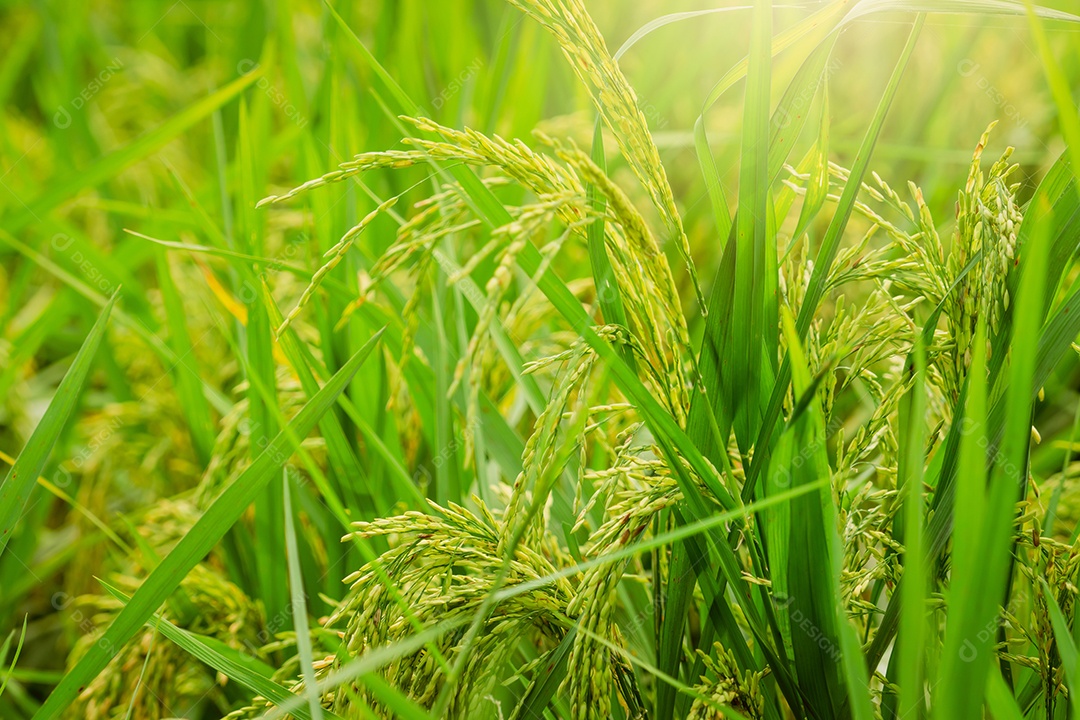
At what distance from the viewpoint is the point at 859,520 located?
2.61 feet

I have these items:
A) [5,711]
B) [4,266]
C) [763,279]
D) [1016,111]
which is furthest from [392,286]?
[1016,111]

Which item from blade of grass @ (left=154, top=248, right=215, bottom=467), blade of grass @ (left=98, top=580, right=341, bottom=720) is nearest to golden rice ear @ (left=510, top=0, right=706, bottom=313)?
blade of grass @ (left=98, top=580, right=341, bottom=720)

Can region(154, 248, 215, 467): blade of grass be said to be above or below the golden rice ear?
below

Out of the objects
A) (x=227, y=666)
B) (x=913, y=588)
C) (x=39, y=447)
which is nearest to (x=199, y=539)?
(x=227, y=666)

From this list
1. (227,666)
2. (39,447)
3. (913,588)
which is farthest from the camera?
(39,447)

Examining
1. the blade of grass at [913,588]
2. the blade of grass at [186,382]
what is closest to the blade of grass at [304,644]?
the blade of grass at [913,588]

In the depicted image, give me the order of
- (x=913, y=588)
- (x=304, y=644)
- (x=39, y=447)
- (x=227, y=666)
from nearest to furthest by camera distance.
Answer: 1. (x=913, y=588)
2. (x=304, y=644)
3. (x=227, y=666)
4. (x=39, y=447)

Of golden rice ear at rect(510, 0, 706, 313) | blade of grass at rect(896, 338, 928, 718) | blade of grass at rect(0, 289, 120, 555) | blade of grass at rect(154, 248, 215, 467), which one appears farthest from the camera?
blade of grass at rect(154, 248, 215, 467)

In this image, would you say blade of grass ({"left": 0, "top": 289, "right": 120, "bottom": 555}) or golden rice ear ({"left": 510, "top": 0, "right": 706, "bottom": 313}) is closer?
golden rice ear ({"left": 510, "top": 0, "right": 706, "bottom": 313})

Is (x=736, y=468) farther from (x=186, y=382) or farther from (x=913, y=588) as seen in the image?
(x=186, y=382)

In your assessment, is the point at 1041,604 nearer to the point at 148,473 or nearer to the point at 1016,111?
the point at 148,473

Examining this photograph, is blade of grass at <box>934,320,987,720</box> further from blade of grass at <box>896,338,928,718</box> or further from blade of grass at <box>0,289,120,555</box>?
blade of grass at <box>0,289,120,555</box>

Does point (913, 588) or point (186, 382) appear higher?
point (186, 382)

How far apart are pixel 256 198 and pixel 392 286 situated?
27 cm
